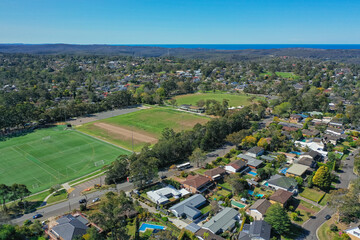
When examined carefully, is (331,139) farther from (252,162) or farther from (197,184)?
(197,184)

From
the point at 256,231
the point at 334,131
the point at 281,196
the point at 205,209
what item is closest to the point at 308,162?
the point at 281,196

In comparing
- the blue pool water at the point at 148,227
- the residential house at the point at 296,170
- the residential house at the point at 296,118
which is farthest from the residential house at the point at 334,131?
the blue pool water at the point at 148,227

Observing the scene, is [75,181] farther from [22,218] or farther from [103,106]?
[103,106]

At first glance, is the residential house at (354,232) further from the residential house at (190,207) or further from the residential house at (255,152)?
the residential house at (255,152)

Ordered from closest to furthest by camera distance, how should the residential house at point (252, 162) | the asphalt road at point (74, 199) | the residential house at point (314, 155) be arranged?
the asphalt road at point (74, 199)
the residential house at point (252, 162)
the residential house at point (314, 155)

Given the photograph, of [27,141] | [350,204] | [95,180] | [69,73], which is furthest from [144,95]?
[69,73]

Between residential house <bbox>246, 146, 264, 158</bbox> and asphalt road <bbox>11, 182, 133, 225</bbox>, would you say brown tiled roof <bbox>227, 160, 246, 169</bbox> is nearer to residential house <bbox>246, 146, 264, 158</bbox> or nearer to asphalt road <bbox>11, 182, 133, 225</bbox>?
residential house <bbox>246, 146, 264, 158</bbox>
